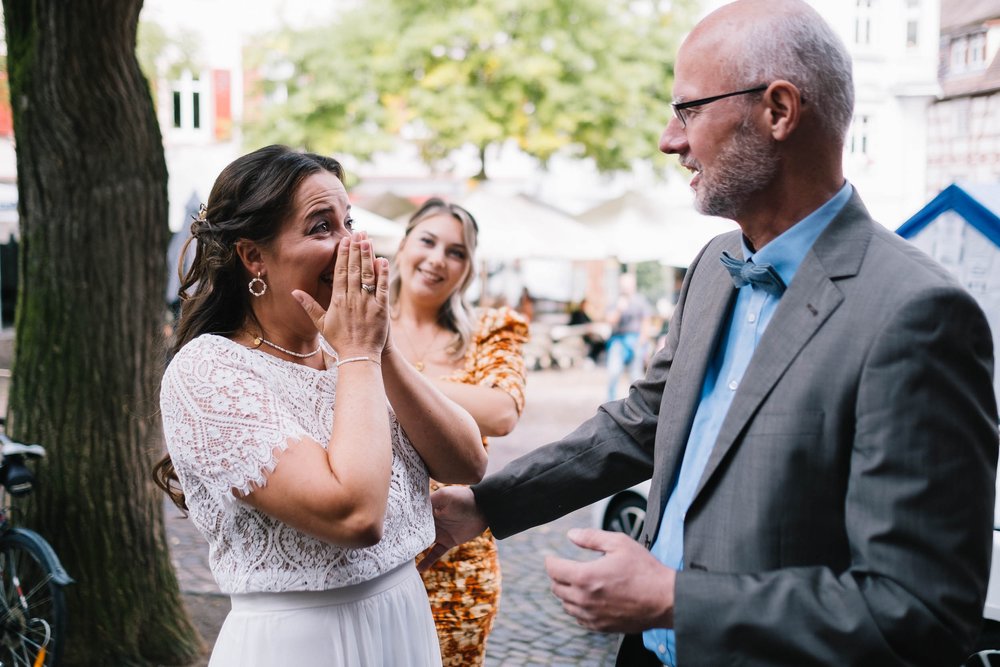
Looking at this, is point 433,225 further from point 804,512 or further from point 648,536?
point 804,512

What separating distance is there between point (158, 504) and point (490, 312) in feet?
7.02

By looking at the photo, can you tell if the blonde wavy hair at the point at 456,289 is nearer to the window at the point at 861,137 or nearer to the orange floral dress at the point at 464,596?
the orange floral dress at the point at 464,596

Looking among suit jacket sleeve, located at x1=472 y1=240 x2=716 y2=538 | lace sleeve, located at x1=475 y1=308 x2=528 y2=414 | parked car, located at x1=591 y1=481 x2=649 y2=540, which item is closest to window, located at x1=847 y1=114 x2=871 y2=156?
parked car, located at x1=591 y1=481 x2=649 y2=540

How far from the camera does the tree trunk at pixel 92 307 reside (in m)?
4.41

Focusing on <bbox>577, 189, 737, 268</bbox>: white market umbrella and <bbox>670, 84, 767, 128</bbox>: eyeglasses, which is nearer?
<bbox>670, 84, 767, 128</bbox>: eyeglasses

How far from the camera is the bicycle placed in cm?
432

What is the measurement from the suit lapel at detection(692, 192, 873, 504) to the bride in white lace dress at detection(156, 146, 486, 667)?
28.5 inches

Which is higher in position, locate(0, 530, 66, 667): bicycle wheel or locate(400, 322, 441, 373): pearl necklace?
locate(400, 322, 441, 373): pearl necklace

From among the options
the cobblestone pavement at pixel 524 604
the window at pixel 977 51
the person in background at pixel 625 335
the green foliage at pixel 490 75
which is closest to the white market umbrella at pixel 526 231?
the person in background at pixel 625 335

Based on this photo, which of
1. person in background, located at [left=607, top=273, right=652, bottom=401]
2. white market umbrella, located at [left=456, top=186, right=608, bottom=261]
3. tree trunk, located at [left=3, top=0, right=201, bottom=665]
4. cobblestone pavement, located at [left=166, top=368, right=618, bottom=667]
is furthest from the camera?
white market umbrella, located at [left=456, top=186, right=608, bottom=261]

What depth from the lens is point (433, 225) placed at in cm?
420

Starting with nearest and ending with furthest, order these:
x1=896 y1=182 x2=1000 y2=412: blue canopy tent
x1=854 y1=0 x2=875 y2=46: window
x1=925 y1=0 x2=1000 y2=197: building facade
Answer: x1=896 y1=182 x2=1000 y2=412: blue canopy tent < x1=925 y1=0 x2=1000 y2=197: building facade < x1=854 y1=0 x2=875 y2=46: window

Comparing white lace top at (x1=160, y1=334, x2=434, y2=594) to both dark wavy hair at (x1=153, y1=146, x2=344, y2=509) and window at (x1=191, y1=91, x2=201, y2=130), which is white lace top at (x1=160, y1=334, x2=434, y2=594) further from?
window at (x1=191, y1=91, x2=201, y2=130)

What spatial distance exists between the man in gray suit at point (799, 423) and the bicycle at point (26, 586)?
3.33m
